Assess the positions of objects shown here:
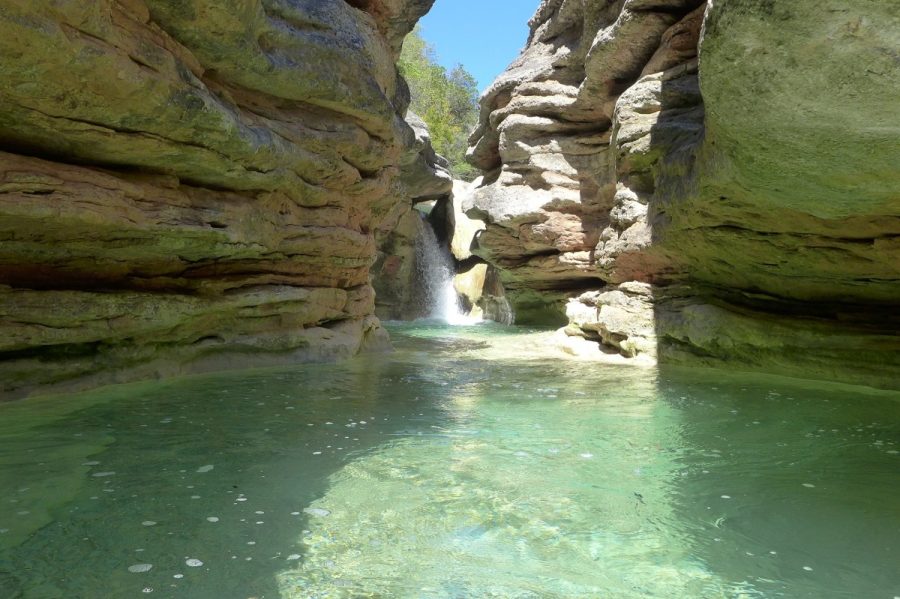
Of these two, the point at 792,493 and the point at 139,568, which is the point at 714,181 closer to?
the point at 792,493

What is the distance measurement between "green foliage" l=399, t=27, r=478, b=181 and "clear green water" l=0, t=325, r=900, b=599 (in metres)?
29.3

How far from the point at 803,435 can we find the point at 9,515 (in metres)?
5.46

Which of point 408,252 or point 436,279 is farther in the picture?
point 436,279

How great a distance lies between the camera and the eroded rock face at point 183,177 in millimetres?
5656

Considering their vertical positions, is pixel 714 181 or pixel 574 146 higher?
pixel 574 146

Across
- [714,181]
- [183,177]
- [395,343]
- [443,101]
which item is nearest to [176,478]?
[183,177]

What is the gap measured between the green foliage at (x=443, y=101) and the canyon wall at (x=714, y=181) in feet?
57.2

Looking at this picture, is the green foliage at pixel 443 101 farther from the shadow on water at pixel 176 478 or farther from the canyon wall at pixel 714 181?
the shadow on water at pixel 176 478

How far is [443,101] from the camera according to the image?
121 ft

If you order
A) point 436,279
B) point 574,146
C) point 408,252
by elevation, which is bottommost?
point 436,279

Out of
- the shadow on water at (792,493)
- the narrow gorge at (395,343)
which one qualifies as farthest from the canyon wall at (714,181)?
the shadow on water at (792,493)

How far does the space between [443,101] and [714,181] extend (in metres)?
31.0

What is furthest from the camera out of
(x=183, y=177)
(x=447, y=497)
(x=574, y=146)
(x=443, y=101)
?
(x=443, y=101)

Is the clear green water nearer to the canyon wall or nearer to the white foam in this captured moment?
the white foam
